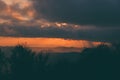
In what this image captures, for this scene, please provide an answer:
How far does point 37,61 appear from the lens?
4432 inches

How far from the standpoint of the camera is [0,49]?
117 meters

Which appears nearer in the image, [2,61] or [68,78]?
[68,78]

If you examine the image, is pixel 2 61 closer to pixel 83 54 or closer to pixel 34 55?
pixel 34 55

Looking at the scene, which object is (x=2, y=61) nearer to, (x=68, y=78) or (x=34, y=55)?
(x=34, y=55)

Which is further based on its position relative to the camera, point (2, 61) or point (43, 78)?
point (2, 61)

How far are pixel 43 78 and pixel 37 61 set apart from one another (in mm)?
5927

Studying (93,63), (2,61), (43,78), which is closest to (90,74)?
(93,63)

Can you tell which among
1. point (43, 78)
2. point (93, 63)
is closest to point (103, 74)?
point (93, 63)

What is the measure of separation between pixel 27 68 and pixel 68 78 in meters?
9.95

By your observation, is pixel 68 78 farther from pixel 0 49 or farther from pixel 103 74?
pixel 0 49

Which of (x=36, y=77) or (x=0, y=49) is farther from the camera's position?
(x=0, y=49)

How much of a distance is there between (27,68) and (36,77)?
3.45 meters

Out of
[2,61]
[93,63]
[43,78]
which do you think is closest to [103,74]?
[93,63]

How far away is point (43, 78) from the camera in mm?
107812
